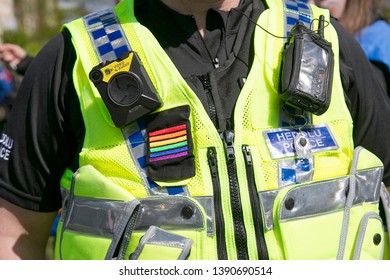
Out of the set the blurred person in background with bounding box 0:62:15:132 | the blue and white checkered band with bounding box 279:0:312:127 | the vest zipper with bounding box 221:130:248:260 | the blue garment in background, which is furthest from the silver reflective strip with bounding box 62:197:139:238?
the blurred person in background with bounding box 0:62:15:132

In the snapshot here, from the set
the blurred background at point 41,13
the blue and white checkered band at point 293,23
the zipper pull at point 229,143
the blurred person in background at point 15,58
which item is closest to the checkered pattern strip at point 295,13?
the blue and white checkered band at point 293,23

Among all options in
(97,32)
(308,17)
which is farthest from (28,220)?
(308,17)

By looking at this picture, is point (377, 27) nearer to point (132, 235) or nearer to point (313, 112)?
point (313, 112)

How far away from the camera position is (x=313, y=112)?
6.91 feet

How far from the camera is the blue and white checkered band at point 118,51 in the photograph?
2049 millimetres

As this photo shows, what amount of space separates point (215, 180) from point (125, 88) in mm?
344

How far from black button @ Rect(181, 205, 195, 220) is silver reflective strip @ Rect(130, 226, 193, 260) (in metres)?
0.06

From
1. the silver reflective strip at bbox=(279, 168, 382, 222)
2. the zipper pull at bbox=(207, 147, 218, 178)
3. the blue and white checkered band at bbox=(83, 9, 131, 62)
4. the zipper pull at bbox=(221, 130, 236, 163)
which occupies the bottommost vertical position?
the silver reflective strip at bbox=(279, 168, 382, 222)

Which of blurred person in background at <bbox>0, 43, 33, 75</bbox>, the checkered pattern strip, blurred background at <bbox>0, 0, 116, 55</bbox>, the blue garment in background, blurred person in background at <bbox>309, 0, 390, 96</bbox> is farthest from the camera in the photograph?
blurred background at <bbox>0, 0, 116, 55</bbox>

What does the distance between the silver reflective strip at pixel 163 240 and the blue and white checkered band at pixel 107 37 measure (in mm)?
489

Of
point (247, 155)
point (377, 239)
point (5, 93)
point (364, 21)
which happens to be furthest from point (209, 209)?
point (5, 93)

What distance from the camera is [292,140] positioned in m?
2.09

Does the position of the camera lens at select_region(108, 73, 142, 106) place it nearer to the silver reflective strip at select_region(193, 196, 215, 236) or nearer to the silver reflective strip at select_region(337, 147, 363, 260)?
the silver reflective strip at select_region(193, 196, 215, 236)

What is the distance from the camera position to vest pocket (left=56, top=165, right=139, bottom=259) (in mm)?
2029
